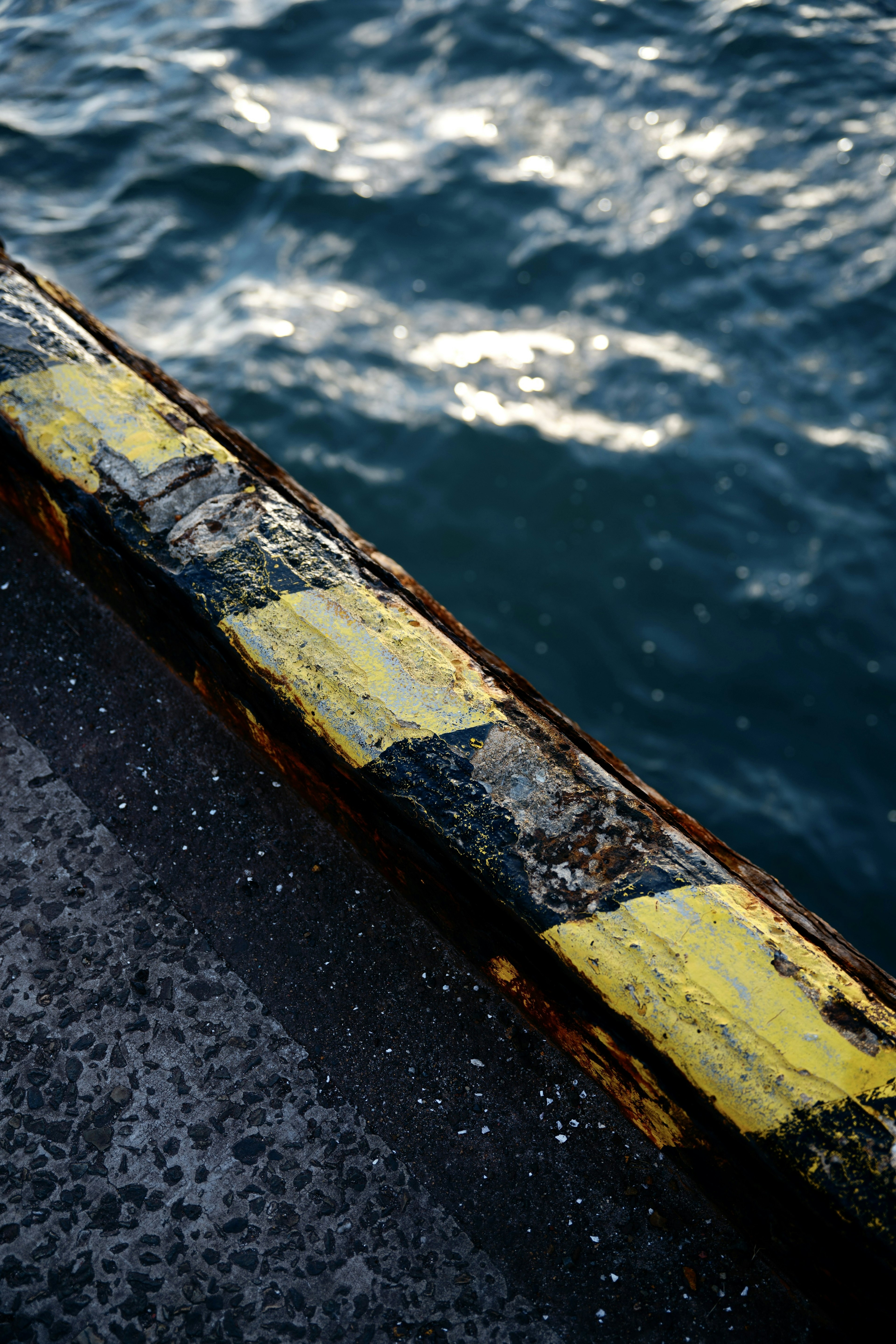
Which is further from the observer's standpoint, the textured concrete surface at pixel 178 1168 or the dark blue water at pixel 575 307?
the dark blue water at pixel 575 307

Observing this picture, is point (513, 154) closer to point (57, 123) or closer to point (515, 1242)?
point (57, 123)

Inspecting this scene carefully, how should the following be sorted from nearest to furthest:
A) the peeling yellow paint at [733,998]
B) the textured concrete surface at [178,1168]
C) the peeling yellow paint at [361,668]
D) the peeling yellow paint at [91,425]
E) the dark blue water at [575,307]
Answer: the peeling yellow paint at [733,998]
the textured concrete surface at [178,1168]
the peeling yellow paint at [361,668]
the peeling yellow paint at [91,425]
the dark blue water at [575,307]

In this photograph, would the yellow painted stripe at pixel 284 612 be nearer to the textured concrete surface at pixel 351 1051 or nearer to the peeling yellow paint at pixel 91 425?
the peeling yellow paint at pixel 91 425

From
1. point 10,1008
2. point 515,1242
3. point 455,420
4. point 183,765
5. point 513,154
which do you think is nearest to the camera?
point 515,1242

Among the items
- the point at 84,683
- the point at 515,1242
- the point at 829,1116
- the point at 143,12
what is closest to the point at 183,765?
the point at 84,683

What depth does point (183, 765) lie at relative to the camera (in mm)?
1807

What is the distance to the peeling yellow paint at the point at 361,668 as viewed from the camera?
1403mm

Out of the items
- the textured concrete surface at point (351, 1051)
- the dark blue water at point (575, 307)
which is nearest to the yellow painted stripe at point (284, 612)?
the textured concrete surface at point (351, 1051)

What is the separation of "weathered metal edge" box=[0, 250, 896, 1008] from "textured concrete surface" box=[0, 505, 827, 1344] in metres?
0.52

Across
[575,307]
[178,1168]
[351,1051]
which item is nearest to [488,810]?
[351,1051]

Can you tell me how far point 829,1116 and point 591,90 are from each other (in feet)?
24.0

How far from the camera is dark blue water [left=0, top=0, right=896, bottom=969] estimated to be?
4074 millimetres

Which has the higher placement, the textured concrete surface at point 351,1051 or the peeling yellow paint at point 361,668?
the peeling yellow paint at point 361,668

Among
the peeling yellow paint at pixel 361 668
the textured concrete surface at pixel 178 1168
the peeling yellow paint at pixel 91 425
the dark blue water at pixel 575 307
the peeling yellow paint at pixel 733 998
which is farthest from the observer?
the dark blue water at pixel 575 307
